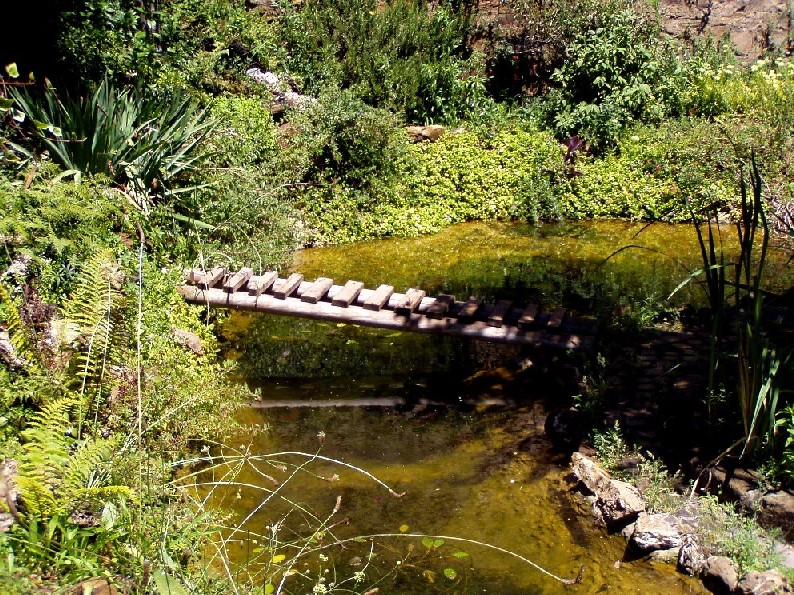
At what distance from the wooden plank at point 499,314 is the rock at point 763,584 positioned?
2.52m

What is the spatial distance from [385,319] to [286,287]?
2.94ft

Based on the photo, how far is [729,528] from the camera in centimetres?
401

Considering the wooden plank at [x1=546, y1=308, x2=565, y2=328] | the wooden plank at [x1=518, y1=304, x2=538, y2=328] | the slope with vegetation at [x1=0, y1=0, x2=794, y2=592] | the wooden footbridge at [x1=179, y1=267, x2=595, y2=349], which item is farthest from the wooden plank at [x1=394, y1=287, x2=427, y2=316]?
the slope with vegetation at [x1=0, y1=0, x2=794, y2=592]

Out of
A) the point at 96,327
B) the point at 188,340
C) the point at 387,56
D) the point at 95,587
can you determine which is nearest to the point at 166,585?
the point at 95,587

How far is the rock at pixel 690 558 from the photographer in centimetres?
392

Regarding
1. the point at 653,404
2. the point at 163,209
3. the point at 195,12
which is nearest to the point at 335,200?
the point at 163,209

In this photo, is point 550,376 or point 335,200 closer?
point 550,376

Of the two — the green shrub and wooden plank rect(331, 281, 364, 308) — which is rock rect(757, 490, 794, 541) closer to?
wooden plank rect(331, 281, 364, 308)

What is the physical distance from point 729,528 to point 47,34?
341 inches

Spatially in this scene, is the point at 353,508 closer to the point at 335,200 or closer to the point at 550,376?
the point at 550,376

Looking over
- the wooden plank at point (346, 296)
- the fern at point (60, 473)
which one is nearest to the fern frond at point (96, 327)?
the fern at point (60, 473)

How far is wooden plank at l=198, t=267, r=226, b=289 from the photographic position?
20.5ft

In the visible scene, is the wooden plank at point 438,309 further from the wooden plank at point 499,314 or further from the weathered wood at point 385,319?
the wooden plank at point 499,314

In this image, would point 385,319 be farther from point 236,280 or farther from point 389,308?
point 236,280
